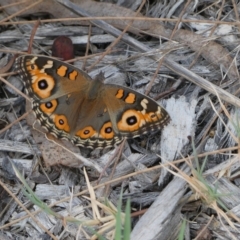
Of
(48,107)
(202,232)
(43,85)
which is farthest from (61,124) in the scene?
(202,232)

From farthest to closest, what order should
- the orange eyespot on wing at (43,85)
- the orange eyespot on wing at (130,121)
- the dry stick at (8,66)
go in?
the dry stick at (8,66) → the orange eyespot on wing at (43,85) → the orange eyespot on wing at (130,121)

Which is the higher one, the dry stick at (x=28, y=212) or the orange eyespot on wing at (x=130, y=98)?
the orange eyespot on wing at (x=130, y=98)

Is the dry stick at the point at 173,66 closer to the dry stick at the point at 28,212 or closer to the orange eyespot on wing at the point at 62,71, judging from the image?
the orange eyespot on wing at the point at 62,71

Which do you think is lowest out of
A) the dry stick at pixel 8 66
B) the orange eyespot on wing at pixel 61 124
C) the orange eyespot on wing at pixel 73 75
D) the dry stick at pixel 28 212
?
the dry stick at pixel 28 212

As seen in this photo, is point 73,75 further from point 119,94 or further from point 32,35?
point 32,35

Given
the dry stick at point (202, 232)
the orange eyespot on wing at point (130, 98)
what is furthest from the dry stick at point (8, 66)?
the dry stick at point (202, 232)

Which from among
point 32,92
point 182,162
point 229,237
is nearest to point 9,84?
point 32,92

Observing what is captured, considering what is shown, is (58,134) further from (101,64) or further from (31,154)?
(101,64)

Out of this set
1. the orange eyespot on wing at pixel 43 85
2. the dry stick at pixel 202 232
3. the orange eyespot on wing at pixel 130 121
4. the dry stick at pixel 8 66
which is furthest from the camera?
the dry stick at pixel 8 66
